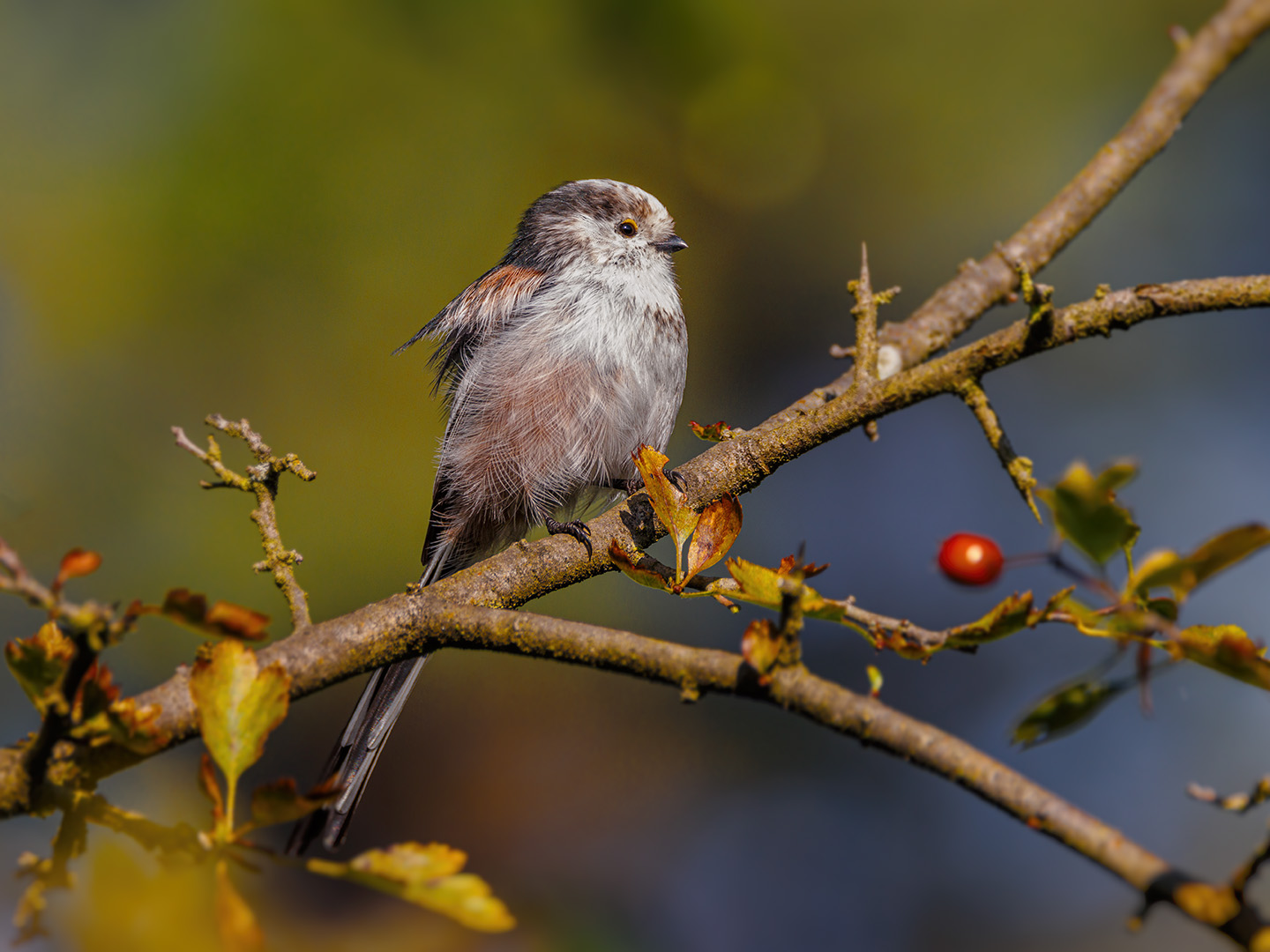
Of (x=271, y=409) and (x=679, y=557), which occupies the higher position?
(x=271, y=409)

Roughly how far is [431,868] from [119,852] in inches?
14.2

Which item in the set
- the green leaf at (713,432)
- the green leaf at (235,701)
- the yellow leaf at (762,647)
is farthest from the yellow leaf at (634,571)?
the green leaf at (235,701)

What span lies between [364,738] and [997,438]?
1.63 m

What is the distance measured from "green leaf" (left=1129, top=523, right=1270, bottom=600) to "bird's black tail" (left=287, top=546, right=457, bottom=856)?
1543 mm

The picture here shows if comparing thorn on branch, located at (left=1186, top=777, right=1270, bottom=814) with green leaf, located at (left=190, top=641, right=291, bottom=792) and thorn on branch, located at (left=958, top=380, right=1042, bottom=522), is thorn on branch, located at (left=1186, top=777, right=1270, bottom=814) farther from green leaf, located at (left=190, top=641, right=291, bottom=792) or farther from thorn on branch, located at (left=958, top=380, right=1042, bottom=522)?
green leaf, located at (left=190, top=641, right=291, bottom=792)

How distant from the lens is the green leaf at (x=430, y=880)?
3.03ft

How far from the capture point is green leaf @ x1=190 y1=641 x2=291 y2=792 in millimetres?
1058

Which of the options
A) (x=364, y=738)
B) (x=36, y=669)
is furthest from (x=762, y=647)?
(x=364, y=738)

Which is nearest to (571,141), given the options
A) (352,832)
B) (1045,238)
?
(1045,238)

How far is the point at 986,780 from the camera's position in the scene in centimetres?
101

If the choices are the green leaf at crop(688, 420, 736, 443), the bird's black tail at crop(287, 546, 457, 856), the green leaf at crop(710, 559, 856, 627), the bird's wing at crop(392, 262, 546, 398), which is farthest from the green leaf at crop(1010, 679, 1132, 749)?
the bird's wing at crop(392, 262, 546, 398)

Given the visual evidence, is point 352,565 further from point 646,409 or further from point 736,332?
point 736,332

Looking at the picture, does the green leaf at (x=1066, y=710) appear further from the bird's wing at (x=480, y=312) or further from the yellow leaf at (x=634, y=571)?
the bird's wing at (x=480, y=312)

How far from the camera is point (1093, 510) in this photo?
94cm
